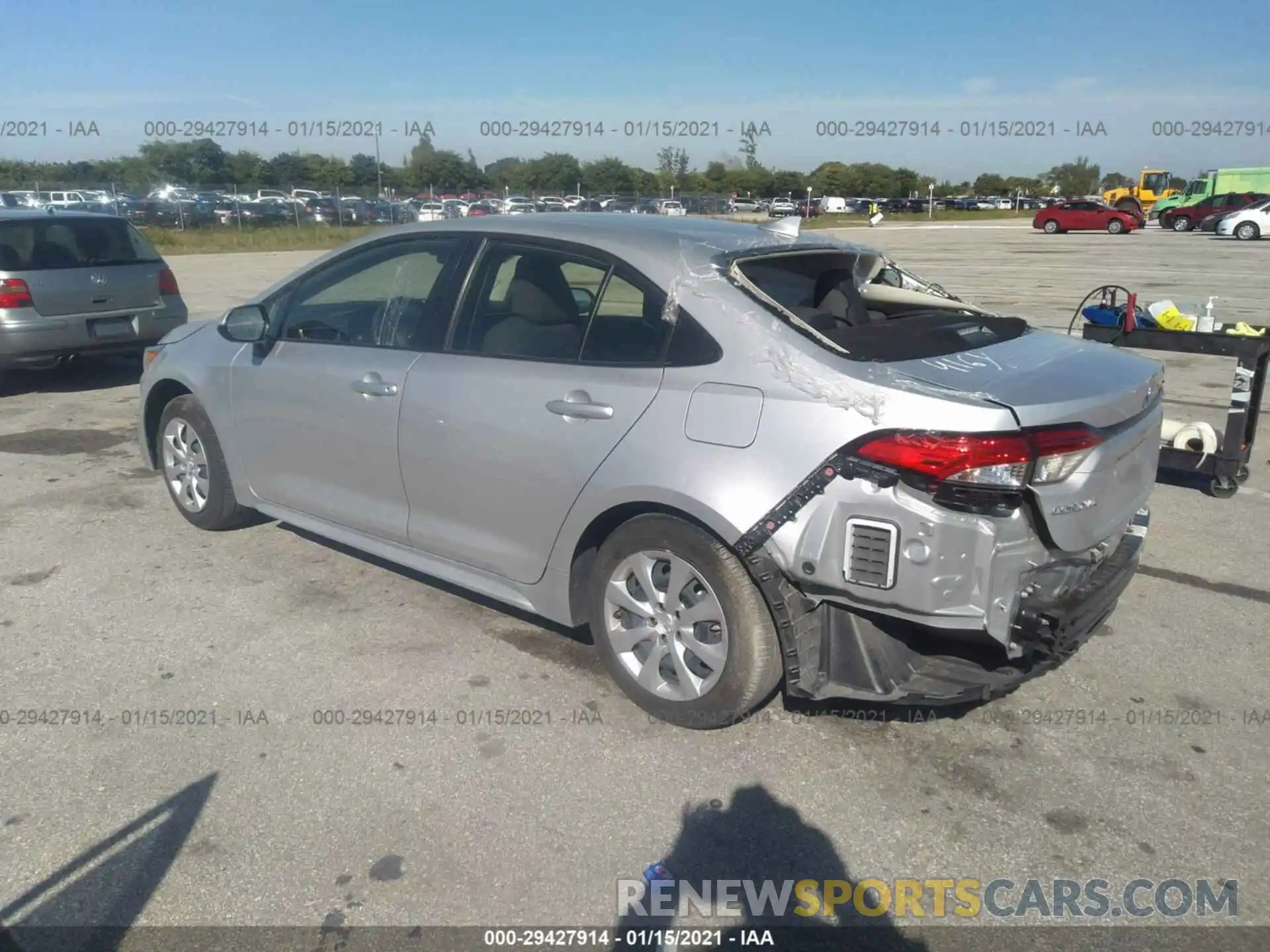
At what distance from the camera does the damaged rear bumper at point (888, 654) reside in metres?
3.14

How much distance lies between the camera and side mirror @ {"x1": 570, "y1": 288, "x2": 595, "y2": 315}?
3793 mm

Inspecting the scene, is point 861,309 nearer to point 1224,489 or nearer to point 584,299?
point 584,299

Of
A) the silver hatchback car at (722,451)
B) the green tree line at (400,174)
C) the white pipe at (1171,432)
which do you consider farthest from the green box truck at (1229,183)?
the silver hatchback car at (722,451)

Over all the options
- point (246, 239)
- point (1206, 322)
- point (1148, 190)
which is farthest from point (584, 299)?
point (1148, 190)

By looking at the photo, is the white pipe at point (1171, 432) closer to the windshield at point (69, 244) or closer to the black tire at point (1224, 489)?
the black tire at point (1224, 489)

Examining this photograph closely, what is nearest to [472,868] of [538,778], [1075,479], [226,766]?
[538,778]

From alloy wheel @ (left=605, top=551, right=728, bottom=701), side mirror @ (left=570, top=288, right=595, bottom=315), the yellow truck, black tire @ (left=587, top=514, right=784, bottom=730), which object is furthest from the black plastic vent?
the yellow truck

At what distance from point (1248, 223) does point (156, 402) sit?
37425 mm

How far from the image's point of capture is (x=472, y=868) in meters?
2.85

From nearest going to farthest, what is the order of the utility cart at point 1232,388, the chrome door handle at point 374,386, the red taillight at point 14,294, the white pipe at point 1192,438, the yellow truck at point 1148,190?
the chrome door handle at point 374,386 < the utility cart at point 1232,388 < the white pipe at point 1192,438 < the red taillight at point 14,294 < the yellow truck at point 1148,190

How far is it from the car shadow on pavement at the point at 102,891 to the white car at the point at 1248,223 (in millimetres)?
38199

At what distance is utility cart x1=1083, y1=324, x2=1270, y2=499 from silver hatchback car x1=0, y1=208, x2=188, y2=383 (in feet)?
26.1

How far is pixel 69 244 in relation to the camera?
895 centimetres

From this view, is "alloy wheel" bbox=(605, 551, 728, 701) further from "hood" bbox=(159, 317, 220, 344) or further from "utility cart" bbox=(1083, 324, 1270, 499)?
"utility cart" bbox=(1083, 324, 1270, 499)
